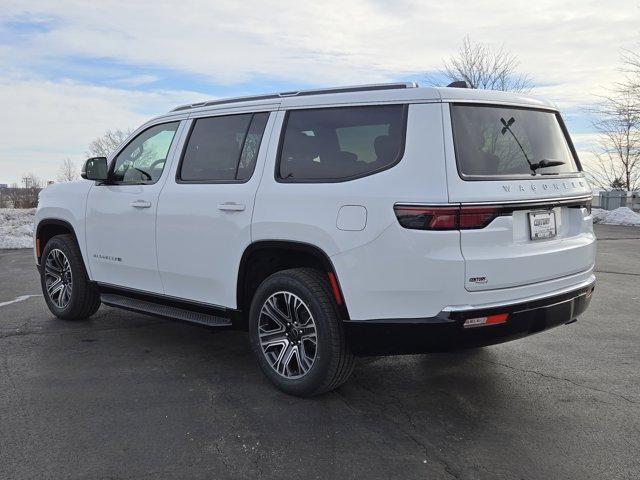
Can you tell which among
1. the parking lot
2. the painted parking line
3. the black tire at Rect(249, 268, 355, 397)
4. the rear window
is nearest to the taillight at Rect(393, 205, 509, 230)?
the rear window

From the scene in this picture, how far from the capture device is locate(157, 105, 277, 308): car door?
4.23 m

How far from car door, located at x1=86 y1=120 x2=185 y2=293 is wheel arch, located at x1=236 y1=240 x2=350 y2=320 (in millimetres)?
968

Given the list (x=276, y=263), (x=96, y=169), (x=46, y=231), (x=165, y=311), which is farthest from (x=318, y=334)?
(x=46, y=231)

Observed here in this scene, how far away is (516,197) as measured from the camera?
3.50 m

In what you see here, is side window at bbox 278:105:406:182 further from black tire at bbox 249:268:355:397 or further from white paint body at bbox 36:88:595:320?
black tire at bbox 249:268:355:397

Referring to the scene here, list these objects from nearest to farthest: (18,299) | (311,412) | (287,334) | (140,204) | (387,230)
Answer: (387,230)
(311,412)
(287,334)
(140,204)
(18,299)

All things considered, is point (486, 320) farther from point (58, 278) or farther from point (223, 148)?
point (58, 278)

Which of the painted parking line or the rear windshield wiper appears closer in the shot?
the rear windshield wiper

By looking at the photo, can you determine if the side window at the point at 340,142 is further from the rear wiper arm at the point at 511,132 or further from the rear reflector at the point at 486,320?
the rear reflector at the point at 486,320

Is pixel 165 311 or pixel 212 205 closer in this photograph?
pixel 212 205

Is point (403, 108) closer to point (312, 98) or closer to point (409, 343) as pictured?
point (312, 98)

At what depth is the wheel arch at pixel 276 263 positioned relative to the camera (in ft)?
12.0

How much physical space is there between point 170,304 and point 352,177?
2064 millimetres

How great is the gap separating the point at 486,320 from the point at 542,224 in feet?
2.46
